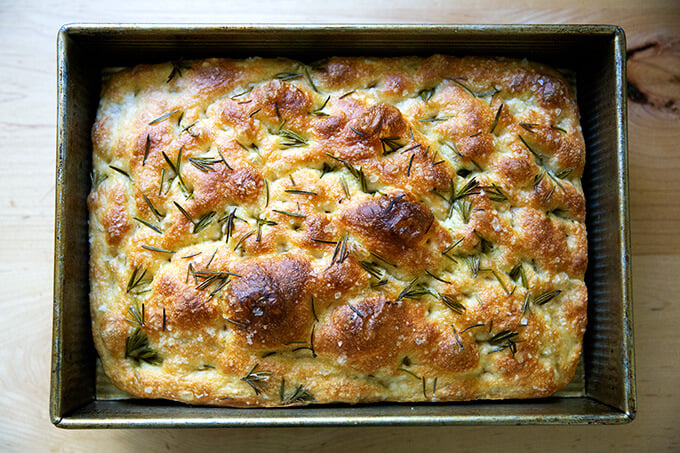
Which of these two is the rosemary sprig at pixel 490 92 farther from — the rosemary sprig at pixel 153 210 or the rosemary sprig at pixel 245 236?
the rosemary sprig at pixel 153 210

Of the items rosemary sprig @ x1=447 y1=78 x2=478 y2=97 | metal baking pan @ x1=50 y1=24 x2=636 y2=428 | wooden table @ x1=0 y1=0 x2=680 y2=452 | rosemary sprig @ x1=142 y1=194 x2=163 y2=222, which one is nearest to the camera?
metal baking pan @ x1=50 y1=24 x2=636 y2=428

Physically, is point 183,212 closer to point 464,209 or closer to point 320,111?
point 320,111

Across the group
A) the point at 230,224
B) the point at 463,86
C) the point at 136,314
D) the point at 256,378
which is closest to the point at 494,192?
the point at 463,86

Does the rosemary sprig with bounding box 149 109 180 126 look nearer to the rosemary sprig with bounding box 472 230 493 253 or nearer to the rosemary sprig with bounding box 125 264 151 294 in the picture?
the rosemary sprig with bounding box 125 264 151 294

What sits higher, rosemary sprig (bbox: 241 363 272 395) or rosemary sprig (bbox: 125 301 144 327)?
rosemary sprig (bbox: 125 301 144 327)

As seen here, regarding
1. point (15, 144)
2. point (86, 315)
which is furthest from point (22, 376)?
point (15, 144)

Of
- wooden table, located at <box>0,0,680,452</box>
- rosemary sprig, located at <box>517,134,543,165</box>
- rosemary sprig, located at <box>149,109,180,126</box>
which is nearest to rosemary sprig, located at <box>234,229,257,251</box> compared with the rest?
rosemary sprig, located at <box>149,109,180,126</box>
